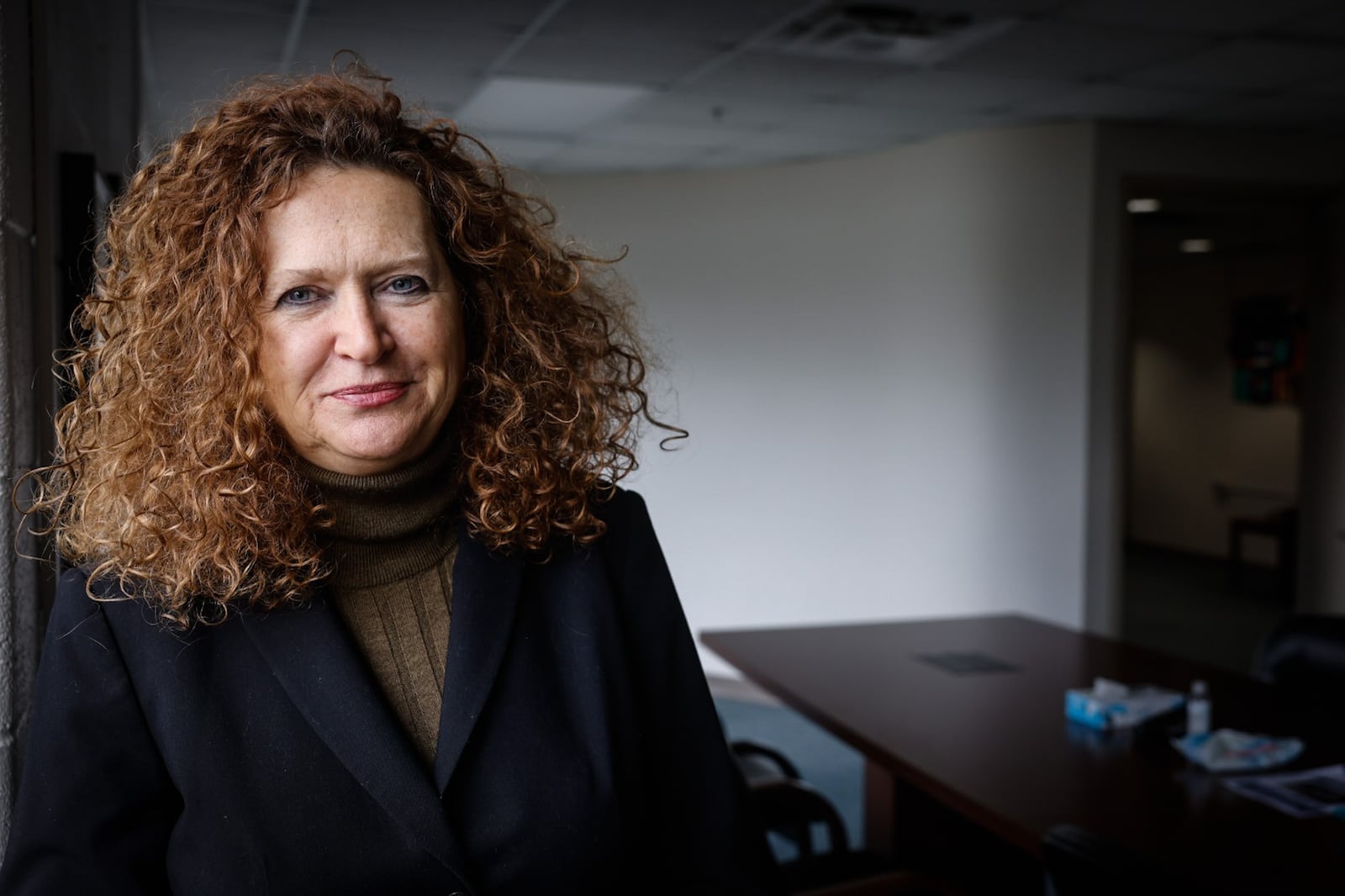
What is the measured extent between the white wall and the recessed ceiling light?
3.97 ft

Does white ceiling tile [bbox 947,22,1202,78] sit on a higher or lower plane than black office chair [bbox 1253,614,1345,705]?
higher

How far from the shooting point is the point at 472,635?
130 centimetres

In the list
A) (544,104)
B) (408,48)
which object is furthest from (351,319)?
(544,104)

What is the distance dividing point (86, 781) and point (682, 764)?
2.20ft

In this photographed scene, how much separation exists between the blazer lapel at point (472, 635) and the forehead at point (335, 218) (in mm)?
372

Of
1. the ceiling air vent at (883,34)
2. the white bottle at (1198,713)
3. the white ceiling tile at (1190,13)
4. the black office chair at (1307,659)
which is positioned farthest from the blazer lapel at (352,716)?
the white ceiling tile at (1190,13)

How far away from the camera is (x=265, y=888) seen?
115 cm

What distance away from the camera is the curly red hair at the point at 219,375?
1214mm

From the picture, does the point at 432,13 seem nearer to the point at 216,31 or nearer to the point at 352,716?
the point at 216,31

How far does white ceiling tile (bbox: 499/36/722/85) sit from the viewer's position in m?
4.61

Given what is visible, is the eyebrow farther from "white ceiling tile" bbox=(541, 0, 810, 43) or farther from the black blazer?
"white ceiling tile" bbox=(541, 0, 810, 43)

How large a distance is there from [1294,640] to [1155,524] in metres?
10.4

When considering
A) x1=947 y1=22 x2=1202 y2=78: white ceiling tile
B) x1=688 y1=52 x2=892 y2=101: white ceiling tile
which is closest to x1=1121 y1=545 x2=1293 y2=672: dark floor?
x1=947 y1=22 x2=1202 y2=78: white ceiling tile

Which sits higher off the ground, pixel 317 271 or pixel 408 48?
pixel 408 48
